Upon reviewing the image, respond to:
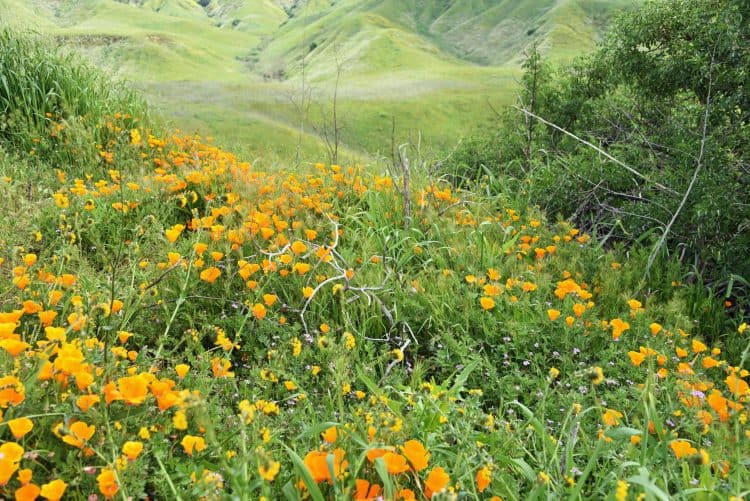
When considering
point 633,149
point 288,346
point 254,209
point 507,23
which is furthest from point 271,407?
point 507,23

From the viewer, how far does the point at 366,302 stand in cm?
261

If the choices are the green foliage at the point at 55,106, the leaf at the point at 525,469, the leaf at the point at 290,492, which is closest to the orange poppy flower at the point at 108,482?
the leaf at the point at 290,492

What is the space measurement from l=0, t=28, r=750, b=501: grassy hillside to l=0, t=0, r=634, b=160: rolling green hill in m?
1.68

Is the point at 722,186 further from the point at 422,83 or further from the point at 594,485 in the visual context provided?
the point at 422,83

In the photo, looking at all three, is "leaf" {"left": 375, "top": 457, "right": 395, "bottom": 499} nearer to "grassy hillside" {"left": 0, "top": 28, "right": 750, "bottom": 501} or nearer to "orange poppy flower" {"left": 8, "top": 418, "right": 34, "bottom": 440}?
"grassy hillside" {"left": 0, "top": 28, "right": 750, "bottom": 501}

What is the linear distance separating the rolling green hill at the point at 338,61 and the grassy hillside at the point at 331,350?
168 centimetres

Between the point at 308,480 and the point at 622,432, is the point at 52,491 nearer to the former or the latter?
the point at 308,480

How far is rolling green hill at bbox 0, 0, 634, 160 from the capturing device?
6.93m

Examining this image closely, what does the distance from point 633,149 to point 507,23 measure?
14981 cm

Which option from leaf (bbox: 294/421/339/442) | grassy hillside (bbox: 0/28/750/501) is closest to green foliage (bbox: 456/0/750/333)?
grassy hillside (bbox: 0/28/750/501)

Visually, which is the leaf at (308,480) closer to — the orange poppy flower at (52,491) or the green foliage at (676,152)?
the orange poppy flower at (52,491)

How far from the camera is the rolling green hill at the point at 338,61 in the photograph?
6.93 meters

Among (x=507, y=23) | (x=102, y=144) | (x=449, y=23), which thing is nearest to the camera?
(x=102, y=144)

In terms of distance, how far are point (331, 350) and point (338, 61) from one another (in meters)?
3.84
